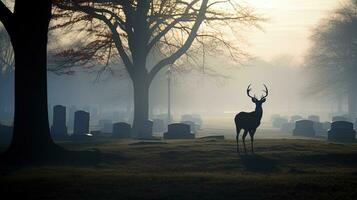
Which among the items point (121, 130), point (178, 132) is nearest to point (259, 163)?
point (178, 132)

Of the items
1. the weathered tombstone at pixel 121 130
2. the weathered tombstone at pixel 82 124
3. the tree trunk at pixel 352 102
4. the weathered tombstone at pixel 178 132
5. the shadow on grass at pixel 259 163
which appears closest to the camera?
the shadow on grass at pixel 259 163

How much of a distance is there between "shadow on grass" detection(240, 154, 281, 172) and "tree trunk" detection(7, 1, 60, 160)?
239 inches

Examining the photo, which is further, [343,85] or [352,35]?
[343,85]

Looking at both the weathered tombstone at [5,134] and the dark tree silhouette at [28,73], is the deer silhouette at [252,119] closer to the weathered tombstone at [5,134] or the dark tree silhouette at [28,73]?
the dark tree silhouette at [28,73]

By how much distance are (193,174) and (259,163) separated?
317 centimetres

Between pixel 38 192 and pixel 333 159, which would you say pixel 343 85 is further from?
pixel 38 192

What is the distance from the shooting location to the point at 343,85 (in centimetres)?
6825

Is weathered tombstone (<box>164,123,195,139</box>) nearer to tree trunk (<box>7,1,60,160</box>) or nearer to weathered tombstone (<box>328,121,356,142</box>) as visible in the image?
weathered tombstone (<box>328,121,356,142</box>)

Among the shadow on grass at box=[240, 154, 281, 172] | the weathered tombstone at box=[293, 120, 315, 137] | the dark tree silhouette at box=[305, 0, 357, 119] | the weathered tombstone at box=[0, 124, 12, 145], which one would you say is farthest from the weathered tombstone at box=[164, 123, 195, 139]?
the dark tree silhouette at box=[305, 0, 357, 119]

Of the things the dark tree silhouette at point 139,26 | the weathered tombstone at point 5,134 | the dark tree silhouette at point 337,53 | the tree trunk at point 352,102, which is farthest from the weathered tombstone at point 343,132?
the tree trunk at point 352,102

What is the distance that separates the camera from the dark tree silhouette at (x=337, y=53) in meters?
63.0

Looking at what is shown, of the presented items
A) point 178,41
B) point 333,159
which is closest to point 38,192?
point 333,159

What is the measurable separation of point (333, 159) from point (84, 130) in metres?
19.2

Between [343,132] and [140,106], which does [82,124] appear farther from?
[343,132]
